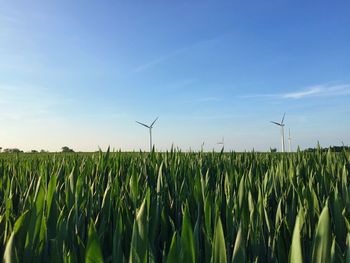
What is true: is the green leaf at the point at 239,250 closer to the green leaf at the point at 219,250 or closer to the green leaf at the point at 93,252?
the green leaf at the point at 219,250

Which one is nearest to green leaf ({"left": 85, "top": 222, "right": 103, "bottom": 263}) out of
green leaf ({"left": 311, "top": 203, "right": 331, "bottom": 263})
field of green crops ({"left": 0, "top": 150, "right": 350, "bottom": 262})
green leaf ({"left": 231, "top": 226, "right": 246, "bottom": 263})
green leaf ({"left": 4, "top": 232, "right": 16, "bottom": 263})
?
field of green crops ({"left": 0, "top": 150, "right": 350, "bottom": 262})

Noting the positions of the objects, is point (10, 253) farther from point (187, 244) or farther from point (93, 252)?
point (187, 244)

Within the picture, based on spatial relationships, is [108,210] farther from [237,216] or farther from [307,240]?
[307,240]

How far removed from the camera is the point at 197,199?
146 cm

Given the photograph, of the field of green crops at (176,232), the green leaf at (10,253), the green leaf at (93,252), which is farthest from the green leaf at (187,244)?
the green leaf at (10,253)

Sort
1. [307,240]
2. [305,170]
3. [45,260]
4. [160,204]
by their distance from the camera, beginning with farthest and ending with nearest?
[305,170] → [160,204] → [307,240] → [45,260]

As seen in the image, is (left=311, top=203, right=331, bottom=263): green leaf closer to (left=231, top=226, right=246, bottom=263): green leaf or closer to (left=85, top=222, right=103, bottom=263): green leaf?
(left=231, top=226, right=246, bottom=263): green leaf

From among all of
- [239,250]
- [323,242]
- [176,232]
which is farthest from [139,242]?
[323,242]

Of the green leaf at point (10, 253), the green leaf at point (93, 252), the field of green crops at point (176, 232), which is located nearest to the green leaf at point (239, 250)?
the field of green crops at point (176, 232)

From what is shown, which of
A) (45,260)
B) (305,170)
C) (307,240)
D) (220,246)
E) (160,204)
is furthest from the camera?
(305,170)

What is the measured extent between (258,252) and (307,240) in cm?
25

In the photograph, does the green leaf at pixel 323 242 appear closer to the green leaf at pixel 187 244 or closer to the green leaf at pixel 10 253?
the green leaf at pixel 187 244

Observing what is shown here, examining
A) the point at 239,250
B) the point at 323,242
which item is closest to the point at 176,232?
the point at 239,250

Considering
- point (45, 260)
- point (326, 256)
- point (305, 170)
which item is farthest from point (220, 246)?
point (305, 170)
